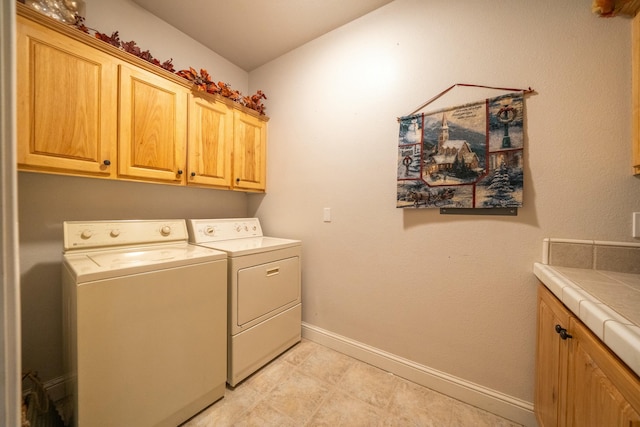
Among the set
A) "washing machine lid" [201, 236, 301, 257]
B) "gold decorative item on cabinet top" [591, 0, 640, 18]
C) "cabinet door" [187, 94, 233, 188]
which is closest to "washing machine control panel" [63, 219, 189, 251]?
"washing machine lid" [201, 236, 301, 257]

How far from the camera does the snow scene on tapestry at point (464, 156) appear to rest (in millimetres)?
1304

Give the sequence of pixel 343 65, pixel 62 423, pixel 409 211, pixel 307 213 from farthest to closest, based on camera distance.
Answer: pixel 307 213
pixel 343 65
pixel 409 211
pixel 62 423

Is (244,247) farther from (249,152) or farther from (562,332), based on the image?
(562,332)

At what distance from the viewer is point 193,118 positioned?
5.77 ft

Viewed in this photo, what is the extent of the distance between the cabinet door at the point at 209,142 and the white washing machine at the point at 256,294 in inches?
14.6

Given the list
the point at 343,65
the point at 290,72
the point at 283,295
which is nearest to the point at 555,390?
the point at 283,295

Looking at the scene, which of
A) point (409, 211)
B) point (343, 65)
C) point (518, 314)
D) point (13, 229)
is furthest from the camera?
point (343, 65)

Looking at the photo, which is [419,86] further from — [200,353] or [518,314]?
[200,353]

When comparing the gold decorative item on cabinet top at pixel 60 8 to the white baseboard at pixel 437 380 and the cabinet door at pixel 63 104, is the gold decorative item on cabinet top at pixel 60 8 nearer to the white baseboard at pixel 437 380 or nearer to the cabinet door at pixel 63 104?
the cabinet door at pixel 63 104

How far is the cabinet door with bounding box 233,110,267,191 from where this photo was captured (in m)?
2.08

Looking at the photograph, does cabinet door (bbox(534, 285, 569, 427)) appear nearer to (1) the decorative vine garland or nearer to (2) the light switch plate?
(2) the light switch plate

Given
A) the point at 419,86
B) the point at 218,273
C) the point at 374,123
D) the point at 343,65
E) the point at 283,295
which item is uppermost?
the point at 343,65

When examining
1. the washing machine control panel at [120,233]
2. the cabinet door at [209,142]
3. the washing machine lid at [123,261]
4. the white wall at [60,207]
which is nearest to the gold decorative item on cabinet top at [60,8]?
the white wall at [60,207]

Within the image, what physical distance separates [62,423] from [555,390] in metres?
2.31
